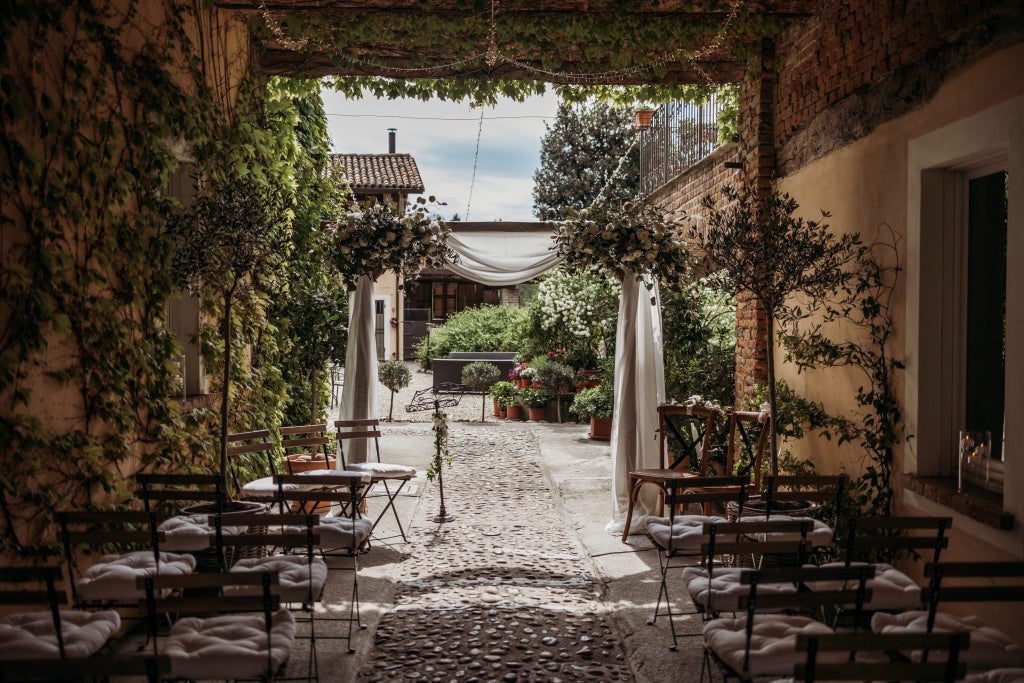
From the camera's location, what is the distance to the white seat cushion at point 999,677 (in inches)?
97.5

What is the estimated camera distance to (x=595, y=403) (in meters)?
10.9

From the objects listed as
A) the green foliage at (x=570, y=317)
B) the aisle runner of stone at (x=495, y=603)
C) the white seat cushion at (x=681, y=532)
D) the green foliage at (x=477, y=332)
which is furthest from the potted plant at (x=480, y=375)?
the white seat cushion at (x=681, y=532)

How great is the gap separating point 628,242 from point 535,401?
7004 mm

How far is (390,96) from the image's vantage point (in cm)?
727

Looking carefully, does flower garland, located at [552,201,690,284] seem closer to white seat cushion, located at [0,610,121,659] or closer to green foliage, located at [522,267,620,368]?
white seat cushion, located at [0,610,121,659]

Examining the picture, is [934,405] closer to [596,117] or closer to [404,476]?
[404,476]

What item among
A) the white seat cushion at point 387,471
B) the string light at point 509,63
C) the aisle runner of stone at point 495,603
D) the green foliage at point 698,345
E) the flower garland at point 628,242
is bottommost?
the aisle runner of stone at point 495,603

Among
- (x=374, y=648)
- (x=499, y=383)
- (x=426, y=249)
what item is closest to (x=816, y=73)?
(x=426, y=249)

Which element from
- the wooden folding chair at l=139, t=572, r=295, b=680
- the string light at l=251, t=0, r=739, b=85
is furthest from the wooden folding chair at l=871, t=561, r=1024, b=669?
the string light at l=251, t=0, r=739, b=85

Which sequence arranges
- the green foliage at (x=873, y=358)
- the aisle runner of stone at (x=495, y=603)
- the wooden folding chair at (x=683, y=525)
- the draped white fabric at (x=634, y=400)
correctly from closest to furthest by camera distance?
the aisle runner of stone at (x=495, y=603)
the wooden folding chair at (x=683, y=525)
the green foliage at (x=873, y=358)
the draped white fabric at (x=634, y=400)

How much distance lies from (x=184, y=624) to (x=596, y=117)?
25129 millimetres

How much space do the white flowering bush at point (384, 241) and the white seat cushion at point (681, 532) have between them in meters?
3.19

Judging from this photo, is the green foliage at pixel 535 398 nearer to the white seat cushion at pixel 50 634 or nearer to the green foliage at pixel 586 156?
the white seat cushion at pixel 50 634

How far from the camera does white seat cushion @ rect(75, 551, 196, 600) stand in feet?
10.7
